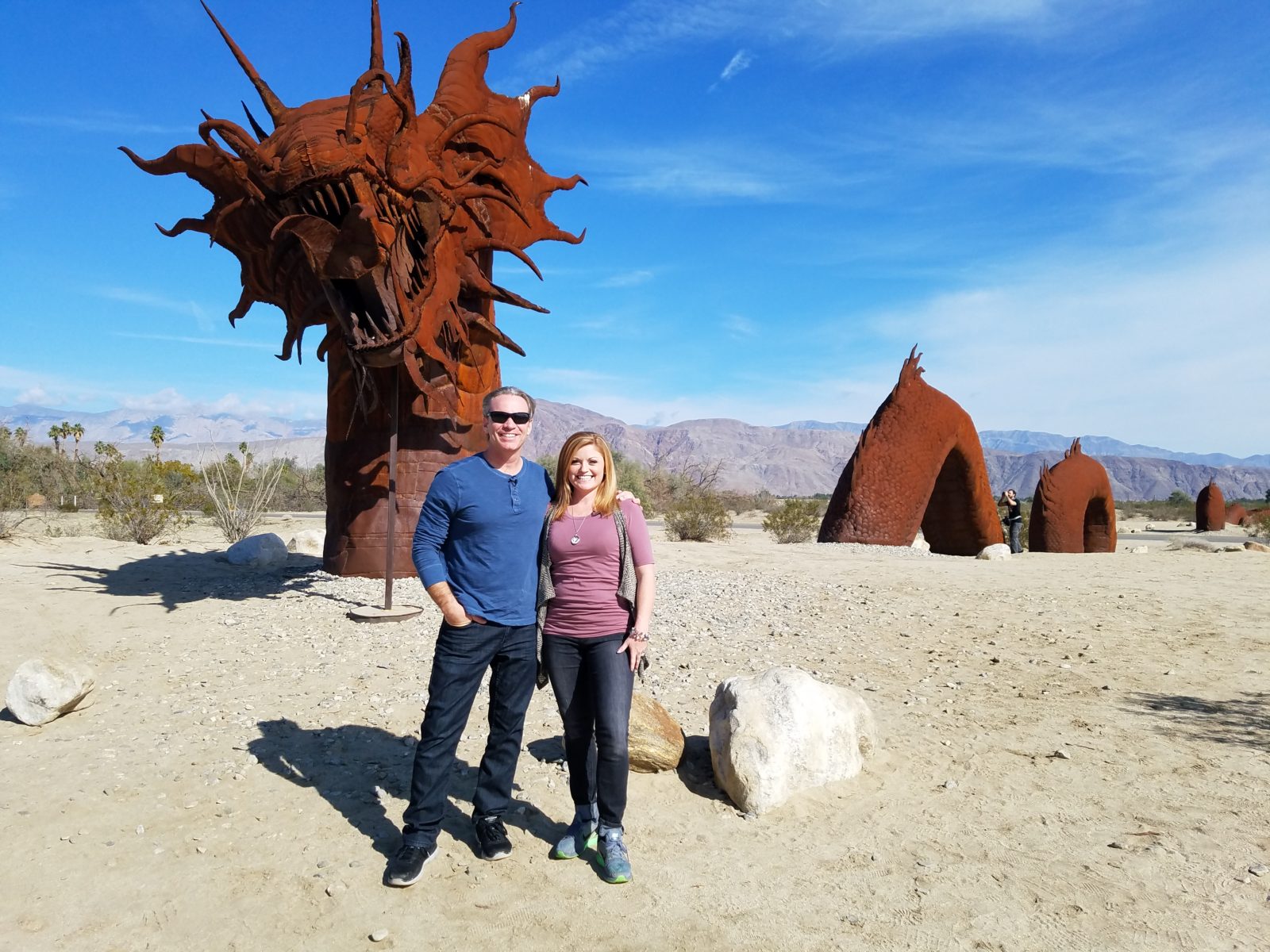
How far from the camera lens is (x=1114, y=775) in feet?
13.6

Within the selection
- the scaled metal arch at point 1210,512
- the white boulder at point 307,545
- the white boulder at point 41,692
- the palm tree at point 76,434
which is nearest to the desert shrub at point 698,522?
the white boulder at point 307,545

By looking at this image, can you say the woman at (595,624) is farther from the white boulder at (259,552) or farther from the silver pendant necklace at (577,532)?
the white boulder at (259,552)

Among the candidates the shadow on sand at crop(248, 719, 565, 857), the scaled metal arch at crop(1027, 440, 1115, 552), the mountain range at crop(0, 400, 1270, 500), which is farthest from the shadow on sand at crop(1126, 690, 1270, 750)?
the mountain range at crop(0, 400, 1270, 500)

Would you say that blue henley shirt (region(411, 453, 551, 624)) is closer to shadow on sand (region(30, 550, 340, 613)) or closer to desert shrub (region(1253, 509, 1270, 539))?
shadow on sand (region(30, 550, 340, 613))

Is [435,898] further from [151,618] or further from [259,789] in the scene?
[151,618]

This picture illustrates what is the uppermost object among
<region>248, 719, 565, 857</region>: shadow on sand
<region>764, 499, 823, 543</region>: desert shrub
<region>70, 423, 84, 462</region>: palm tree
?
<region>70, 423, 84, 462</region>: palm tree

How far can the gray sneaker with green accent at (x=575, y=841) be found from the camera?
3.37 m

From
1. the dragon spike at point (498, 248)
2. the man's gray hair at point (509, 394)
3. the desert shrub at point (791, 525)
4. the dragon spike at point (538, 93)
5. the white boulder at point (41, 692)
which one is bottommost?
the white boulder at point (41, 692)

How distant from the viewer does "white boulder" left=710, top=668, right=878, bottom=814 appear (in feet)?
12.6

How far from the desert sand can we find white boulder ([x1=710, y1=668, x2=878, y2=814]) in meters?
0.11

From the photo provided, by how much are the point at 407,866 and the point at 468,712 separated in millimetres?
612

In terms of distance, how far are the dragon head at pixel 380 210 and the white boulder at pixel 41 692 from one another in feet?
10.6

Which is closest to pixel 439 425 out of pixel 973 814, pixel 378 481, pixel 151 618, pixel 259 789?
pixel 378 481

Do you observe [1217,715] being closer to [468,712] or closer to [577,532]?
[577,532]
